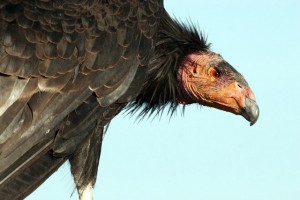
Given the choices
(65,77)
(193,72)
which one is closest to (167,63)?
(193,72)

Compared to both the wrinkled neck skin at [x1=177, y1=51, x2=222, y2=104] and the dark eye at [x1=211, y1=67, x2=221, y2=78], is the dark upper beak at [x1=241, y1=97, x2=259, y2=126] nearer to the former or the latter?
the dark eye at [x1=211, y1=67, x2=221, y2=78]

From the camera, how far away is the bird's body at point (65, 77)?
398 inches

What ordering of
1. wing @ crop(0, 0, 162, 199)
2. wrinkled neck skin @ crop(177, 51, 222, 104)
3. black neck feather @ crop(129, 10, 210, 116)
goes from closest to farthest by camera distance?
wing @ crop(0, 0, 162, 199) < black neck feather @ crop(129, 10, 210, 116) < wrinkled neck skin @ crop(177, 51, 222, 104)

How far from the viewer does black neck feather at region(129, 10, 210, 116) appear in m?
11.4

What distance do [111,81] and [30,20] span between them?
0.91 metres

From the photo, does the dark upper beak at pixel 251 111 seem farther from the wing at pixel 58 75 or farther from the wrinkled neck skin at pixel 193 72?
the wing at pixel 58 75

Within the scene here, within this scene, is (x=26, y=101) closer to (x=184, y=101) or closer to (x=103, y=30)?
(x=103, y=30)

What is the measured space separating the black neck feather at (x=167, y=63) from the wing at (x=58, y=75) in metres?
0.58

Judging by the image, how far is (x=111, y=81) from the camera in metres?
10.6

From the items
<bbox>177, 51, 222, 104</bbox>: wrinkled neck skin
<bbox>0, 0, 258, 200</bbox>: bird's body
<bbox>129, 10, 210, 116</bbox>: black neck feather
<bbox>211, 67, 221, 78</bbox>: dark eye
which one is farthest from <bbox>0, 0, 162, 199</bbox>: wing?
<bbox>211, 67, 221, 78</bbox>: dark eye

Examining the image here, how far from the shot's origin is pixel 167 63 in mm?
11625

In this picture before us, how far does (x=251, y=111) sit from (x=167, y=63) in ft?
3.11

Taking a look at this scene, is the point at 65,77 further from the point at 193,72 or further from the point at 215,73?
the point at 215,73

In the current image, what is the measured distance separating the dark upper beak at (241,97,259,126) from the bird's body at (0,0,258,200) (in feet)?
3.43
